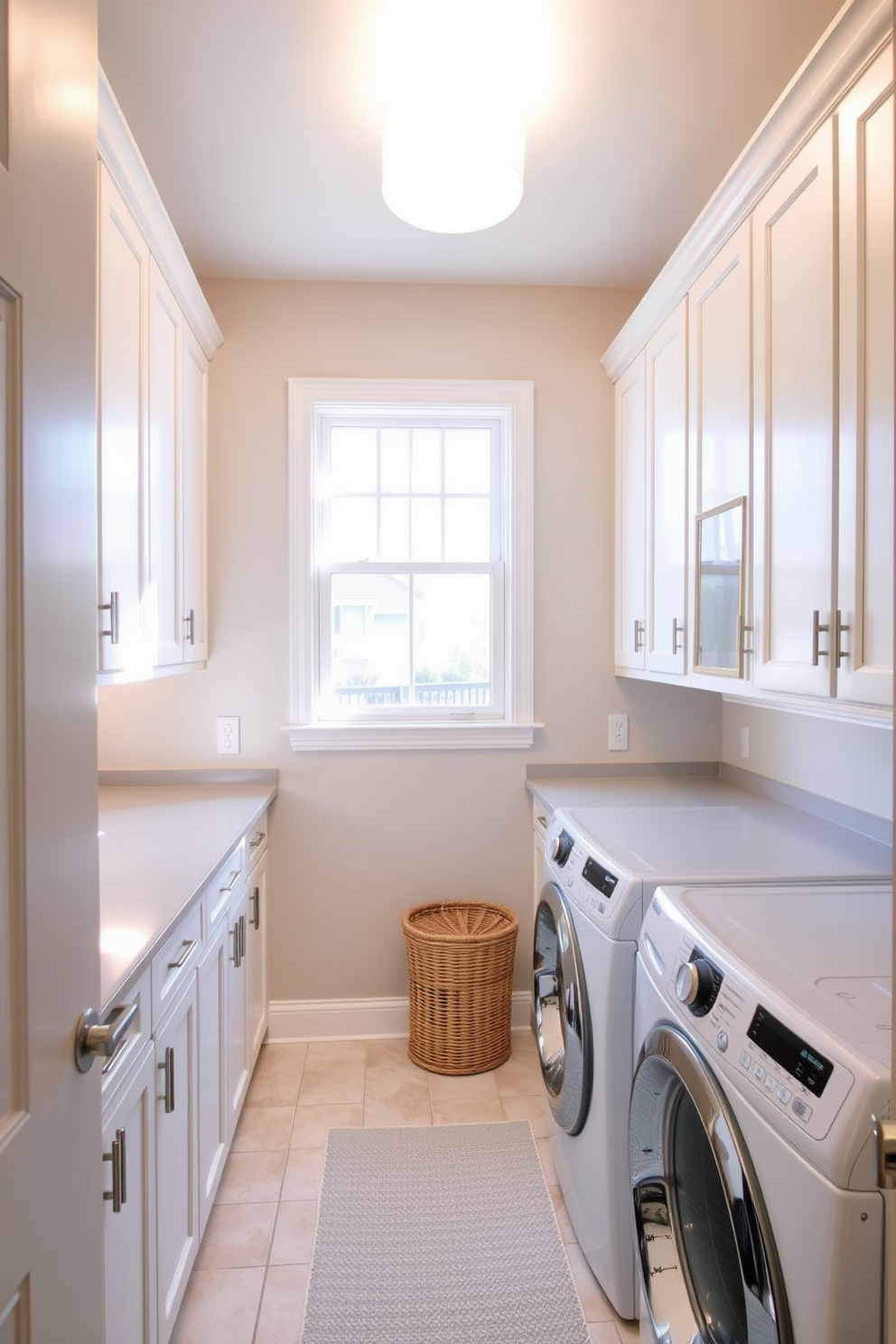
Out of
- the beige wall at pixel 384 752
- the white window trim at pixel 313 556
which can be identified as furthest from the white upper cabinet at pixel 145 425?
the white window trim at pixel 313 556

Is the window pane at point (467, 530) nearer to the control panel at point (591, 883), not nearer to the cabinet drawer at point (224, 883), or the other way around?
the control panel at point (591, 883)

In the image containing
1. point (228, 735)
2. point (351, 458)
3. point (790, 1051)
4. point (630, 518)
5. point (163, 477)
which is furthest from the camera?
point (351, 458)

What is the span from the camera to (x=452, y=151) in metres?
1.72

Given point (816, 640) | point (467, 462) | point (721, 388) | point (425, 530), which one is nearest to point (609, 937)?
point (816, 640)

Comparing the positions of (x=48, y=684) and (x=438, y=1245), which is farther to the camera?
(x=438, y=1245)

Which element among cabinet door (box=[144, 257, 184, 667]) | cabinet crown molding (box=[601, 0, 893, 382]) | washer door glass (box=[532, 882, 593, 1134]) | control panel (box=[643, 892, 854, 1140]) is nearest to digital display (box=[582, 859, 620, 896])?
washer door glass (box=[532, 882, 593, 1134])

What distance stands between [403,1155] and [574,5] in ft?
8.94

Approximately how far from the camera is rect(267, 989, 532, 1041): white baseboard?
2818 mm

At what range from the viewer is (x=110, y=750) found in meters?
2.76

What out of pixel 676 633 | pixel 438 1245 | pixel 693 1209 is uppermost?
pixel 676 633

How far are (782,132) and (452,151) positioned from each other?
2.19 feet

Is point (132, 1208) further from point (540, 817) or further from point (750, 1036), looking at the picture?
point (540, 817)

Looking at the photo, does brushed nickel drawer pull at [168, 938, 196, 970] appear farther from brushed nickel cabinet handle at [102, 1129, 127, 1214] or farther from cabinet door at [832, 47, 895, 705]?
cabinet door at [832, 47, 895, 705]

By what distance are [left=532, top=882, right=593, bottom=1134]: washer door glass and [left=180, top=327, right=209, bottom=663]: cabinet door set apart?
4.27 ft
